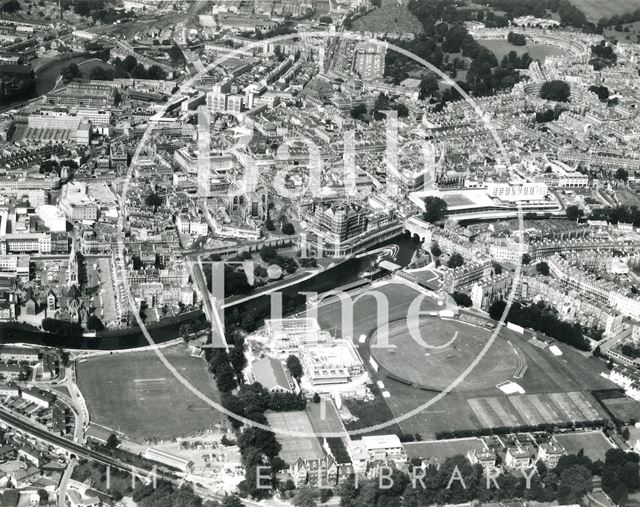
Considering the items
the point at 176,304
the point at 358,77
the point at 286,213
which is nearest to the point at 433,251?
the point at 286,213

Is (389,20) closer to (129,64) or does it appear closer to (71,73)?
(129,64)

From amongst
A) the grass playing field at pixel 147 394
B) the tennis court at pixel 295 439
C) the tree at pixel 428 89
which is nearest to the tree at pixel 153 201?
the grass playing field at pixel 147 394

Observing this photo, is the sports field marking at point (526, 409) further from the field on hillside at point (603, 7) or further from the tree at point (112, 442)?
the field on hillside at point (603, 7)

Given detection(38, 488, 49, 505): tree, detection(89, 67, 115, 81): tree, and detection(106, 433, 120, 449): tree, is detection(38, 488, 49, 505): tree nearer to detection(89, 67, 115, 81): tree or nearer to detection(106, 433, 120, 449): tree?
detection(106, 433, 120, 449): tree

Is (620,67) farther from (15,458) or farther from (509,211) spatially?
(15,458)

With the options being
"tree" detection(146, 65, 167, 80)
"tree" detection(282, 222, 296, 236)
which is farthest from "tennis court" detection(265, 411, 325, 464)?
"tree" detection(146, 65, 167, 80)

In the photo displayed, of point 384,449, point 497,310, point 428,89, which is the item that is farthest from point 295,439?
point 428,89
